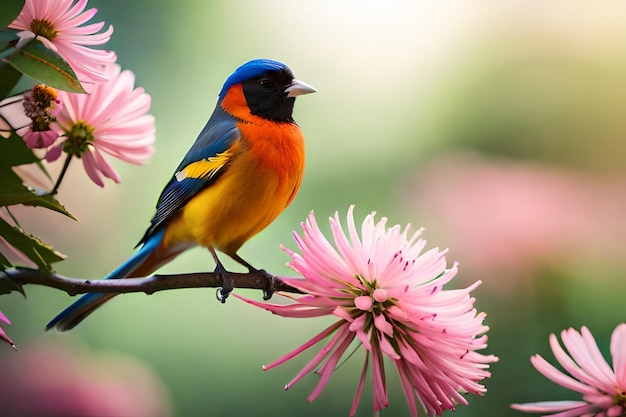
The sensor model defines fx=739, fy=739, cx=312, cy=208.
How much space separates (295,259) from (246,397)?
1.06 meters

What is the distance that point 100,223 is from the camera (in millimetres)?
1454

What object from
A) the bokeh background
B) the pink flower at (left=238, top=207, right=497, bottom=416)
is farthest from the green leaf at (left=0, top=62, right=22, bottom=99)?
the bokeh background

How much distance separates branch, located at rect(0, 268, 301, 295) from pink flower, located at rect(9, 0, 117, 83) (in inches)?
5.3

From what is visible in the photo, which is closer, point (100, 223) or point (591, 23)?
point (100, 223)

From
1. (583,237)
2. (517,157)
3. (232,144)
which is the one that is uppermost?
(517,157)

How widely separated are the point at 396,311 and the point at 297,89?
0.30m

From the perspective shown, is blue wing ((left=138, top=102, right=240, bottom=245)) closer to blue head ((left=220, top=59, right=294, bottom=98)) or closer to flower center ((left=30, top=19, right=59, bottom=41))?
blue head ((left=220, top=59, right=294, bottom=98))

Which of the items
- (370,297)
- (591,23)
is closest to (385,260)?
(370,297)

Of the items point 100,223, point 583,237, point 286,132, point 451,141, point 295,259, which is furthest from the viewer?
point 451,141

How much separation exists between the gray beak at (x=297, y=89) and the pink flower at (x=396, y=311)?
239mm

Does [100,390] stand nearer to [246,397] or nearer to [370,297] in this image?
[246,397]

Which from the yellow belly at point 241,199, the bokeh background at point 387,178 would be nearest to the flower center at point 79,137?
the yellow belly at point 241,199

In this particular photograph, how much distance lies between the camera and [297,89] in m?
0.71

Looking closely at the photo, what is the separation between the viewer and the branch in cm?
44
